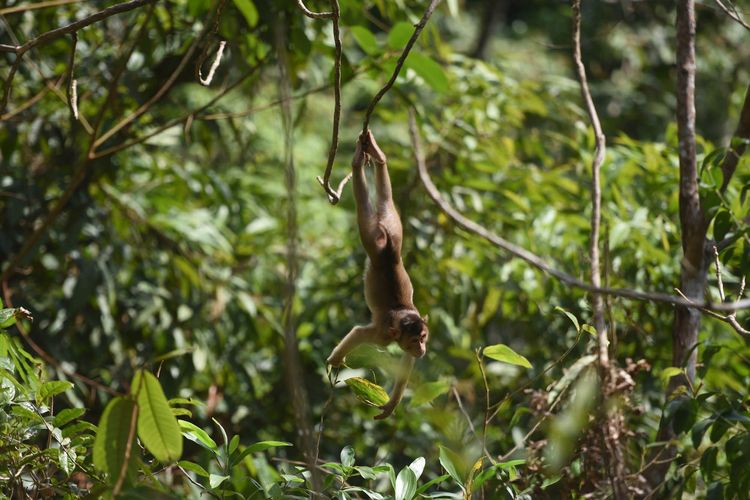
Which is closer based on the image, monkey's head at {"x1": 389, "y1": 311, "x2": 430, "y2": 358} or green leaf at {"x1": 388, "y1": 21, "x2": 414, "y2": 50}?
monkey's head at {"x1": 389, "y1": 311, "x2": 430, "y2": 358}

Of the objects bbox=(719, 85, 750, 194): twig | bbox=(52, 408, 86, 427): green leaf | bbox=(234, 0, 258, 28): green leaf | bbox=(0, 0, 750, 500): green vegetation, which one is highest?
bbox=(234, 0, 258, 28): green leaf

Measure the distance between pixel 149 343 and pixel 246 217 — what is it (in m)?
1.03

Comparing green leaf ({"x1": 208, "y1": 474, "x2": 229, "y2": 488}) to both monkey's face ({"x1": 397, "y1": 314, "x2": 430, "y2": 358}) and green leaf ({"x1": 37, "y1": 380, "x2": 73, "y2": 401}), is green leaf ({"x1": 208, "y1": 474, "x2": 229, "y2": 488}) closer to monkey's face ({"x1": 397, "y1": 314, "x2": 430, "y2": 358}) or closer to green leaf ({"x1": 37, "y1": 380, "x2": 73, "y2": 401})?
green leaf ({"x1": 37, "y1": 380, "x2": 73, "y2": 401})

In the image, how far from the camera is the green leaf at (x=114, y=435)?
154 centimetres

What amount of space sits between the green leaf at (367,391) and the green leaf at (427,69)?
110 cm

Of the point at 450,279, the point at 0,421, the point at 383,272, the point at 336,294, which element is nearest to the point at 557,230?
the point at 450,279

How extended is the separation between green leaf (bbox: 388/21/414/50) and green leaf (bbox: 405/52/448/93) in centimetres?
9

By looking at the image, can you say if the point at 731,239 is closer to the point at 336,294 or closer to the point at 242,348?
the point at 336,294

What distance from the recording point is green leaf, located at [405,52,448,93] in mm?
2791

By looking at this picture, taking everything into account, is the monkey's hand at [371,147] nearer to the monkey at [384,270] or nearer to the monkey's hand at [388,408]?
the monkey at [384,270]

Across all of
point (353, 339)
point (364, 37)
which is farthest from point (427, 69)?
point (353, 339)

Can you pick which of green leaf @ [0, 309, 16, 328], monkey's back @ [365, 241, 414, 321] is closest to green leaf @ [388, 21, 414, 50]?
monkey's back @ [365, 241, 414, 321]

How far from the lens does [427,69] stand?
283 cm

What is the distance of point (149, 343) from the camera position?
4324mm
